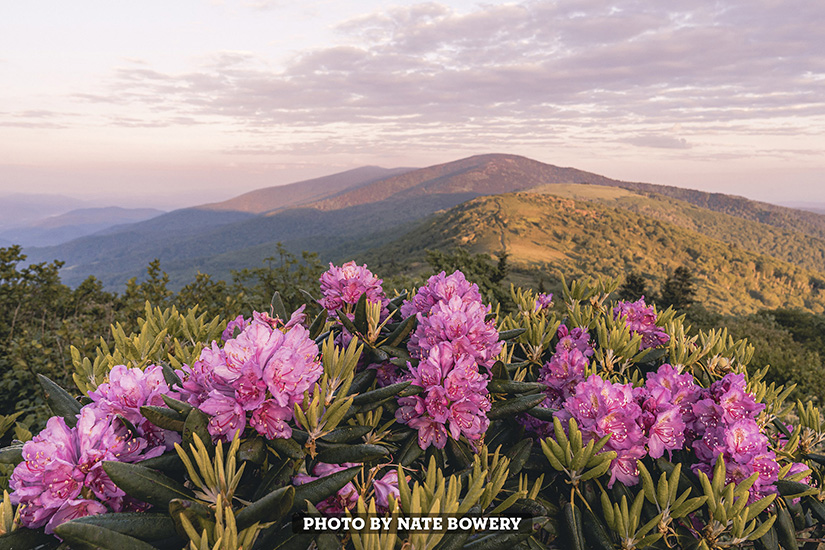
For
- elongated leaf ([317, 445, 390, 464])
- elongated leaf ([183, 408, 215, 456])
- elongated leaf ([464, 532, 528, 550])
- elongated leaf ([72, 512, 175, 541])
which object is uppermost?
elongated leaf ([183, 408, 215, 456])

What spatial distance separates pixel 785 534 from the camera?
180 centimetres

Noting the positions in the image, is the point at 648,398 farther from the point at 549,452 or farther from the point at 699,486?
the point at 549,452

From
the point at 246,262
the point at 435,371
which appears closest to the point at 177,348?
the point at 435,371

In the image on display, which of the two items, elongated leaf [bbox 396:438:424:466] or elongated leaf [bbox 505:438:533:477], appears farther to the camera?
elongated leaf [bbox 505:438:533:477]

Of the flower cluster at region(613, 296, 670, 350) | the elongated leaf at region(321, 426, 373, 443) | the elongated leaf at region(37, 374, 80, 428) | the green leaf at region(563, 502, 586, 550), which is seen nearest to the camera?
the elongated leaf at region(321, 426, 373, 443)

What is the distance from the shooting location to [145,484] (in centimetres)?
123

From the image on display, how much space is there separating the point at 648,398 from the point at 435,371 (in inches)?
37.6

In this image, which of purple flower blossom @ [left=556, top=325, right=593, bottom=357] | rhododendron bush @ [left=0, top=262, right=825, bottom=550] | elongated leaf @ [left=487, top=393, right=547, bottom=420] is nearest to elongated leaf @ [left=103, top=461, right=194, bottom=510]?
rhododendron bush @ [left=0, top=262, right=825, bottom=550]

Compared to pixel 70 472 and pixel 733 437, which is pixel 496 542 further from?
pixel 70 472

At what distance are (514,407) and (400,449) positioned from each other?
20.4 inches

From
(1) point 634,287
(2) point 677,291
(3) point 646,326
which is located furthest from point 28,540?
(2) point 677,291

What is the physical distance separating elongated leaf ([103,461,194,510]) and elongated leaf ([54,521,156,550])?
4.2 inches

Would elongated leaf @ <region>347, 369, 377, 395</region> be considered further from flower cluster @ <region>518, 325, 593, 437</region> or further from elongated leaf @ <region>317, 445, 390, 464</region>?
flower cluster @ <region>518, 325, 593, 437</region>

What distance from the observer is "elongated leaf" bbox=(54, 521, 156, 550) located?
3.49 ft
